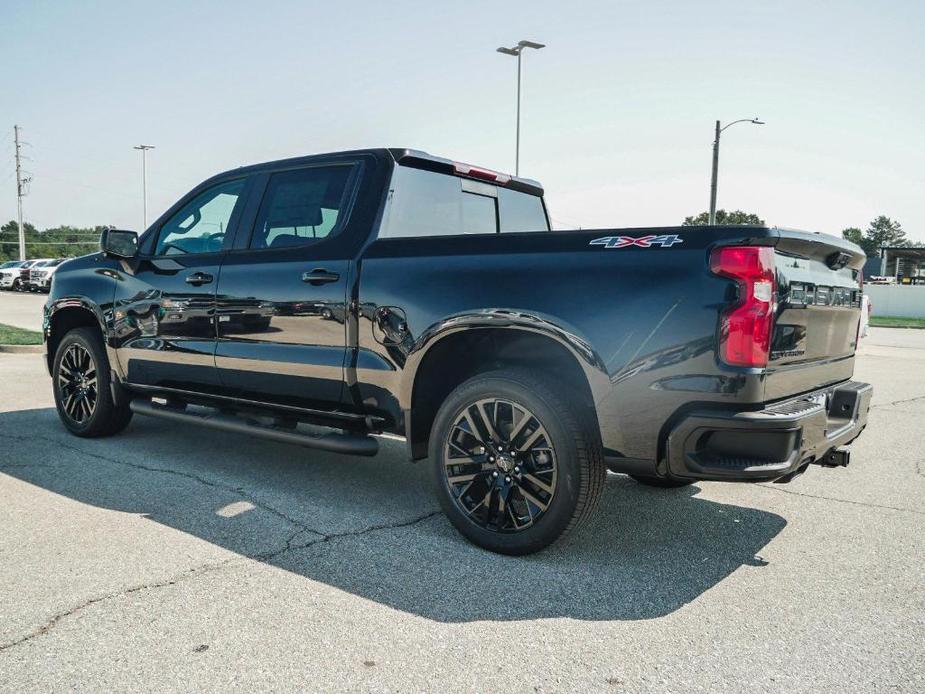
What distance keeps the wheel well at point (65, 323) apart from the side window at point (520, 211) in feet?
10.5

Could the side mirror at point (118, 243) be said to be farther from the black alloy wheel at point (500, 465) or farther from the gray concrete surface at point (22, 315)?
the gray concrete surface at point (22, 315)

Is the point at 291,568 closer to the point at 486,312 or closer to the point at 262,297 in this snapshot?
the point at 486,312

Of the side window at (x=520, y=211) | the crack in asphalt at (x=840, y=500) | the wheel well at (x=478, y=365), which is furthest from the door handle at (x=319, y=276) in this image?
the crack in asphalt at (x=840, y=500)

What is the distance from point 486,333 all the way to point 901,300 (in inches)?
1466

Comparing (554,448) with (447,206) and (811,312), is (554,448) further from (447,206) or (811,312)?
(447,206)

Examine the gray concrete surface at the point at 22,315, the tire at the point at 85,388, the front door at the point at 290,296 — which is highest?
the front door at the point at 290,296

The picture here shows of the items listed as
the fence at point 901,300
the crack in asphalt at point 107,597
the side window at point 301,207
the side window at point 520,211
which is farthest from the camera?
the fence at point 901,300

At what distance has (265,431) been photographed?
4684mm

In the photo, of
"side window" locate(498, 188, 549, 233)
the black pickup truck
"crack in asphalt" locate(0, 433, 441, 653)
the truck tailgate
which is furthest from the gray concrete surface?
the truck tailgate

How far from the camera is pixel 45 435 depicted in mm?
6293

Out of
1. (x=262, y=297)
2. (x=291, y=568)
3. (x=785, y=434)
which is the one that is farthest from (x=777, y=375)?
(x=262, y=297)

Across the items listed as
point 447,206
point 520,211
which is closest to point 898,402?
point 520,211

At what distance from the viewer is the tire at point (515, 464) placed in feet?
11.6

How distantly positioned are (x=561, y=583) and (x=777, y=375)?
4.16 feet
